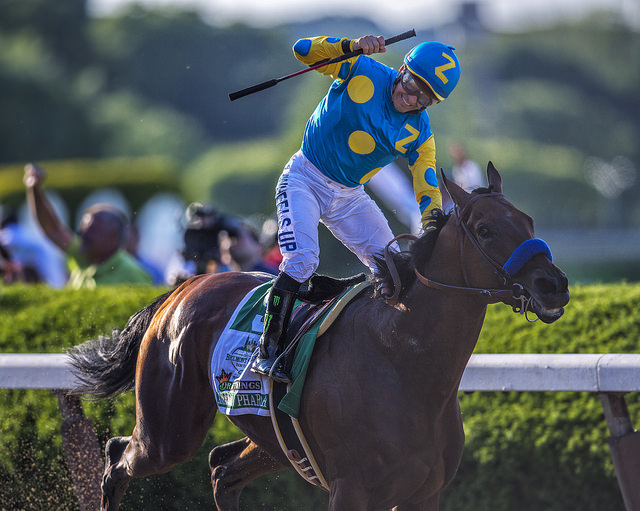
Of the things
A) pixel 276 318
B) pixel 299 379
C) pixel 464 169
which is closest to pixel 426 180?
pixel 276 318

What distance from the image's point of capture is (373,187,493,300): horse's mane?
13.3 feet

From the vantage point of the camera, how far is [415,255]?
4.06 metres

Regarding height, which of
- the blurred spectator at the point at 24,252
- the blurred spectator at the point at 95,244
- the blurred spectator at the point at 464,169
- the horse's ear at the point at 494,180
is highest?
the horse's ear at the point at 494,180

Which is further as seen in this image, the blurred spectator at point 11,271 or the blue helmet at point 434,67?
the blurred spectator at point 11,271

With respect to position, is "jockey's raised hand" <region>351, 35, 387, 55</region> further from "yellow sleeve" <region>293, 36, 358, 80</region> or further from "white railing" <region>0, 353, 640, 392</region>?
"white railing" <region>0, 353, 640, 392</region>

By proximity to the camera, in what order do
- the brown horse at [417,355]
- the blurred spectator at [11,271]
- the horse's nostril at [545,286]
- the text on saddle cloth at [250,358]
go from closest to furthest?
the horse's nostril at [545,286], the brown horse at [417,355], the text on saddle cloth at [250,358], the blurred spectator at [11,271]

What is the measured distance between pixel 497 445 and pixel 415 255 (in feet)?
6.12

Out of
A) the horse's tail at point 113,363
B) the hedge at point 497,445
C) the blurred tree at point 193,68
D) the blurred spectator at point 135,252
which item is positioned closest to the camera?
the horse's tail at point 113,363

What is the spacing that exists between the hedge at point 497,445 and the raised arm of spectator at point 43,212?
5.38 ft

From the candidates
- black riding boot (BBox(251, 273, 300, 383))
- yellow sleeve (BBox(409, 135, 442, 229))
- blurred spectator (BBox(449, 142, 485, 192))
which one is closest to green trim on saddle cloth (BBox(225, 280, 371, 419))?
black riding boot (BBox(251, 273, 300, 383))

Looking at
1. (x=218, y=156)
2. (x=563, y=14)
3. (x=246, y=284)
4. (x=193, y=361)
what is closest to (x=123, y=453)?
(x=193, y=361)

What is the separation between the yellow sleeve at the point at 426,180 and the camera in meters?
4.27

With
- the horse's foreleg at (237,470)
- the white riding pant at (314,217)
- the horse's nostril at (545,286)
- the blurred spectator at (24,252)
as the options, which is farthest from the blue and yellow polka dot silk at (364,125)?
the blurred spectator at (24,252)

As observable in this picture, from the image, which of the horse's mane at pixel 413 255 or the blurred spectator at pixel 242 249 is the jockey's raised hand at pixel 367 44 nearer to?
the horse's mane at pixel 413 255
